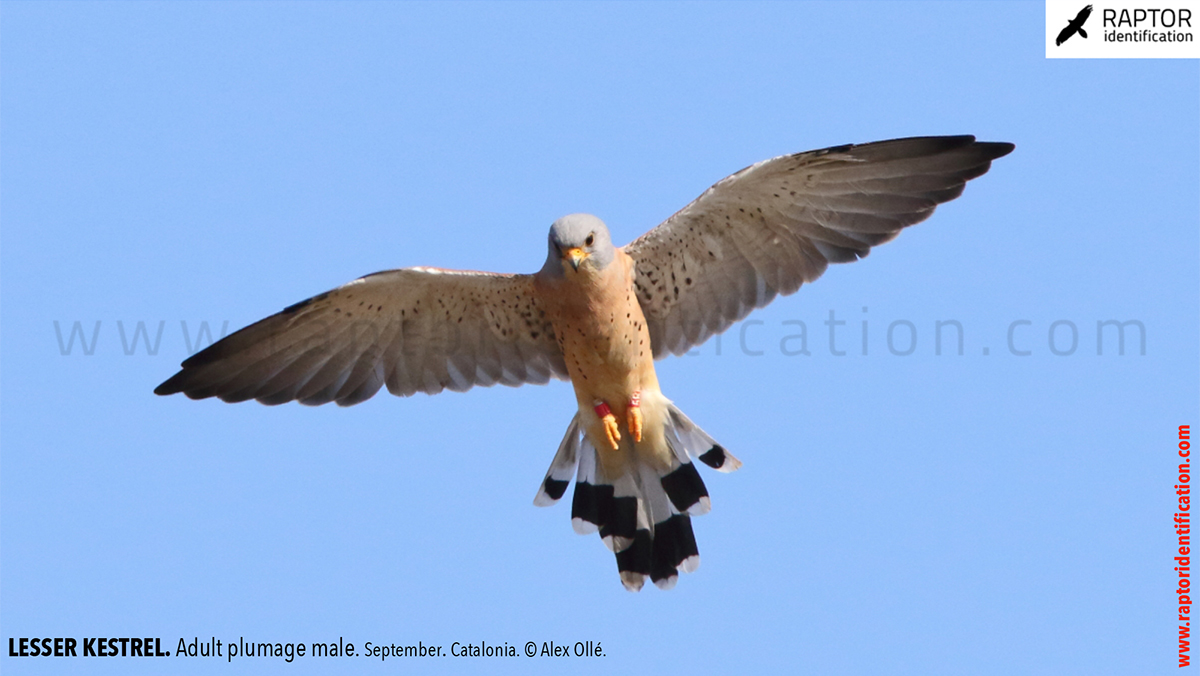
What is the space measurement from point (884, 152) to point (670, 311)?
1.66 metres

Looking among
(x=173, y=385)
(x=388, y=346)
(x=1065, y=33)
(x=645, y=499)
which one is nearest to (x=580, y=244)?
(x=388, y=346)

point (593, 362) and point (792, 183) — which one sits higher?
point (792, 183)

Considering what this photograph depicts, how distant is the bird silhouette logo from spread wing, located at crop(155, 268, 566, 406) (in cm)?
406

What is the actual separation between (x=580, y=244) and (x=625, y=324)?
0.68 meters

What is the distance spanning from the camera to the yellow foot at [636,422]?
7781mm

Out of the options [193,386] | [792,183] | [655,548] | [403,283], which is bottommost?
[655,548]

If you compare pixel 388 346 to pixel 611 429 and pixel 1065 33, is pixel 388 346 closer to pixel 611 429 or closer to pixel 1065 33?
pixel 611 429

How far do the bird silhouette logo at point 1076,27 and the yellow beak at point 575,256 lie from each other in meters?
3.86

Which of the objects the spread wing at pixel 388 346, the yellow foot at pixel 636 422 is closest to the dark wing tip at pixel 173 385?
the spread wing at pixel 388 346

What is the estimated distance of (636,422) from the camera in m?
7.78

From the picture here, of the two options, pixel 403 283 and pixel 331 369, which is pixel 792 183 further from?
pixel 331 369

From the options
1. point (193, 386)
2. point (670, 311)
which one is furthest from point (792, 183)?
point (193, 386)

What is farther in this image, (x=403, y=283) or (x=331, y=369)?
(x=331, y=369)

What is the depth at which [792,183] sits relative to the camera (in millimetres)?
7551
